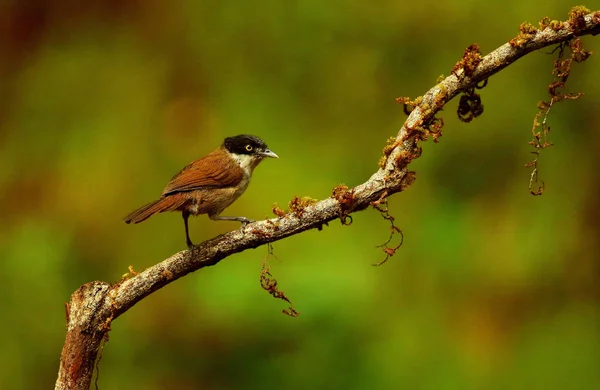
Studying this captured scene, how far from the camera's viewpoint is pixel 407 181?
115 inches

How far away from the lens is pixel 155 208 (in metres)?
3.14

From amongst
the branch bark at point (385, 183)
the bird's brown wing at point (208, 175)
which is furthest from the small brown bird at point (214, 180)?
the branch bark at point (385, 183)

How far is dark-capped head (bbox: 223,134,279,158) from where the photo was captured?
11.5ft

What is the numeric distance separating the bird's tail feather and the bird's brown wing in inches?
1.4

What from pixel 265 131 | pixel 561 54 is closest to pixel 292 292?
pixel 265 131

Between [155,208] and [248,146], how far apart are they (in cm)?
54

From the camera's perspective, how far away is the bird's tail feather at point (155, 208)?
306cm

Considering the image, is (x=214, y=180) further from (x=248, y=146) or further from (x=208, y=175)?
(x=248, y=146)

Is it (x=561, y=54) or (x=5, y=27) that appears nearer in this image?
(x=561, y=54)

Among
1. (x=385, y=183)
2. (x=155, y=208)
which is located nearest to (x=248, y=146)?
(x=155, y=208)

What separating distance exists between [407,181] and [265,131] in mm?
2593

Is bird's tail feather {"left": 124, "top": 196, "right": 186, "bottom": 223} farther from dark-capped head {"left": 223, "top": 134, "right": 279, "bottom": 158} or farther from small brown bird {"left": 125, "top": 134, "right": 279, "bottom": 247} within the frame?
dark-capped head {"left": 223, "top": 134, "right": 279, "bottom": 158}

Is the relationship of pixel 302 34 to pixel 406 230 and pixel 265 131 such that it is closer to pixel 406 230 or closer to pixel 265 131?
pixel 265 131

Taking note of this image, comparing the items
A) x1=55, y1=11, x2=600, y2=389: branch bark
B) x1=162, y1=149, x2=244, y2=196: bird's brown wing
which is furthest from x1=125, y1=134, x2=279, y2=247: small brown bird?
x1=55, y1=11, x2=600, y2=389: branch bark
